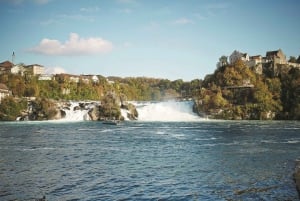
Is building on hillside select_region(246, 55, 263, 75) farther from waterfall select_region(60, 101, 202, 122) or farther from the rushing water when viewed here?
the rushing water

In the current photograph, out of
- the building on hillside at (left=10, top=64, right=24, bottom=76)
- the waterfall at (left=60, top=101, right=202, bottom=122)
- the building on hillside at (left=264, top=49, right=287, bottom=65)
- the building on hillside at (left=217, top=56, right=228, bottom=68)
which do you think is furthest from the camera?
the building on hillside at (left=217, top=56, right=228, bottom=68)

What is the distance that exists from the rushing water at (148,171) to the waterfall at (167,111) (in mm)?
54752

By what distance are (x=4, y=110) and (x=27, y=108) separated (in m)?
5.51

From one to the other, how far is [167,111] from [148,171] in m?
74.5

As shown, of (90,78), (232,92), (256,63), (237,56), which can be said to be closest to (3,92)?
(90,78)

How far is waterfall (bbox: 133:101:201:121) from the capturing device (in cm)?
9474

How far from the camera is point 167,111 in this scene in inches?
3895

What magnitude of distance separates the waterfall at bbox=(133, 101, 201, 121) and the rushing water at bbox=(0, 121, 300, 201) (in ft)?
180

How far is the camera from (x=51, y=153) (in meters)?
32.6

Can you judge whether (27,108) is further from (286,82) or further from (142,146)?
(286,82)

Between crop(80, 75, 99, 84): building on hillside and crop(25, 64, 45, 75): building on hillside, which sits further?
crop(25, 64, 45, 75): building on hillside

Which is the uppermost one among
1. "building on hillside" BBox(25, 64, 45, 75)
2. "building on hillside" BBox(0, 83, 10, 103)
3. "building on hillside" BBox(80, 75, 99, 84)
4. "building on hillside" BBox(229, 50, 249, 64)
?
"building on hillside" BBox(229, 50, 249, 64)

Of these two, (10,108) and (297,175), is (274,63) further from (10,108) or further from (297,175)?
(297,175)

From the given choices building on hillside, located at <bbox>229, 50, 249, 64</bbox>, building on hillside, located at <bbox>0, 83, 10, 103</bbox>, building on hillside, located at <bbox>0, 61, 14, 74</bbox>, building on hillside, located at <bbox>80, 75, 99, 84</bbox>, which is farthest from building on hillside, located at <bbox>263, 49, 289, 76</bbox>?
building on hillside, located at <bbox>0, 61, 14, 74</bbox>
